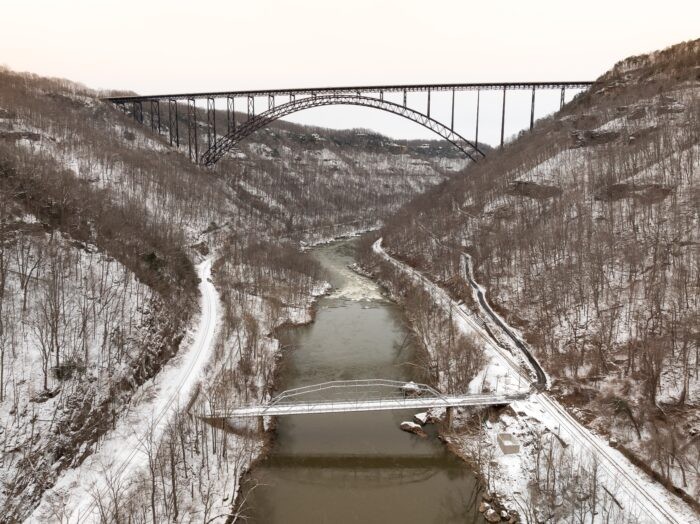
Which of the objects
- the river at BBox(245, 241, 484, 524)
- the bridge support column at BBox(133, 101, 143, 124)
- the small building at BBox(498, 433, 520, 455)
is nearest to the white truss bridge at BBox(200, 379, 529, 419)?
the river at BBox(245, 241, 484, 524)

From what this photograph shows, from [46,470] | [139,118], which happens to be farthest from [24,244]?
[139,118]

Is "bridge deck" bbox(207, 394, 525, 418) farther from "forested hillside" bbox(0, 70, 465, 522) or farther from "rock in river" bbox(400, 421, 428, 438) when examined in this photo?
"forested hillside" bbox(0, 70, 465, 522)

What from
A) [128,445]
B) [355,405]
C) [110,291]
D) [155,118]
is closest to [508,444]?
[355,405]

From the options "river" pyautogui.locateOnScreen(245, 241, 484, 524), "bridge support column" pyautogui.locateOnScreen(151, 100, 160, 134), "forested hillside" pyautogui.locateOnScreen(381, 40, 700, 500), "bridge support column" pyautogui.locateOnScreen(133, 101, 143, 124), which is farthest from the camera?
"bridge support column" pyautogui.locateOnScreen(133, 101, 143, 124)

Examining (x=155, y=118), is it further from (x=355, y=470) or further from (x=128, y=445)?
(x=355, y=470)

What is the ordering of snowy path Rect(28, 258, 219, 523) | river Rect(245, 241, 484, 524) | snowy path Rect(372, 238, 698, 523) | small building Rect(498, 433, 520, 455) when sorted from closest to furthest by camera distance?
1. snowy path Rect(372, 238, 698, 523)
2. snowy path Rect(28, 258, 219, 523)
3. river Rect(245, 241, 484, 524)
4. small building Rect(498, 433, 520, 455)
